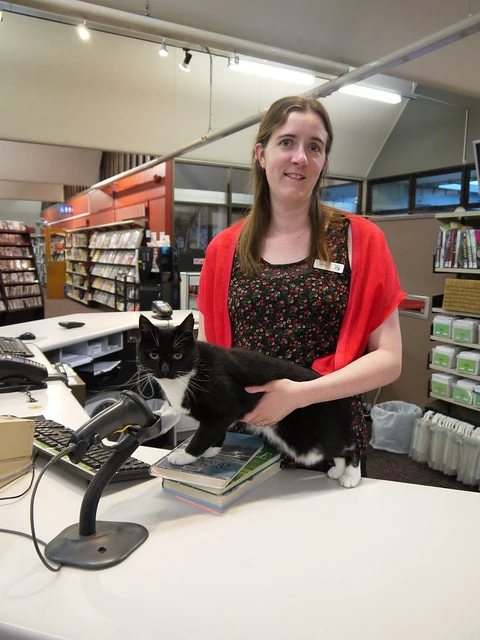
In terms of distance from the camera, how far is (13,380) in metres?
1.87

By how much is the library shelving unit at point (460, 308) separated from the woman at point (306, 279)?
2.61 meters

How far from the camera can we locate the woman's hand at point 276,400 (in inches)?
37.5

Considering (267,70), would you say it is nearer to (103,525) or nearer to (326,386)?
(326,386)

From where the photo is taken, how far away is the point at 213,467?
1.00 metres

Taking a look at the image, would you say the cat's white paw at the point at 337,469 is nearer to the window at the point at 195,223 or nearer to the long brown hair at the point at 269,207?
the long brown hair at the point at 269,207

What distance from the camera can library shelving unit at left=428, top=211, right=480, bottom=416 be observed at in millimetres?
3412

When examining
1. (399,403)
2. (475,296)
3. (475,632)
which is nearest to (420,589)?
(475,632)

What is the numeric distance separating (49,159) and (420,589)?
1231 cm

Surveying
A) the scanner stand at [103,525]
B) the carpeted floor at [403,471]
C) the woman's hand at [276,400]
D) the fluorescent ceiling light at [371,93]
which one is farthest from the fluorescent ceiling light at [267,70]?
the scanner stand at [103,525]

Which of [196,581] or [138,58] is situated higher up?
Result: [138,58]

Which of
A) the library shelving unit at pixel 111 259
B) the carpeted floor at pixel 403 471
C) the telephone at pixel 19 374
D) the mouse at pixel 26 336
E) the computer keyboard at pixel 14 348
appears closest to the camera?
the telephone at pixel 19 374

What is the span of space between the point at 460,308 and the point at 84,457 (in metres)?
3.11

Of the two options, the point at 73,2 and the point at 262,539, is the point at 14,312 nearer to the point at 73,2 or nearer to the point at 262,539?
the point at 73,2

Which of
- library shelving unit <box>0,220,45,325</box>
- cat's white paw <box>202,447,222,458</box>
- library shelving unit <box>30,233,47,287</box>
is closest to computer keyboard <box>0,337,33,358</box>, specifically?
cat's white paw <box>202,447,222,458</box>
